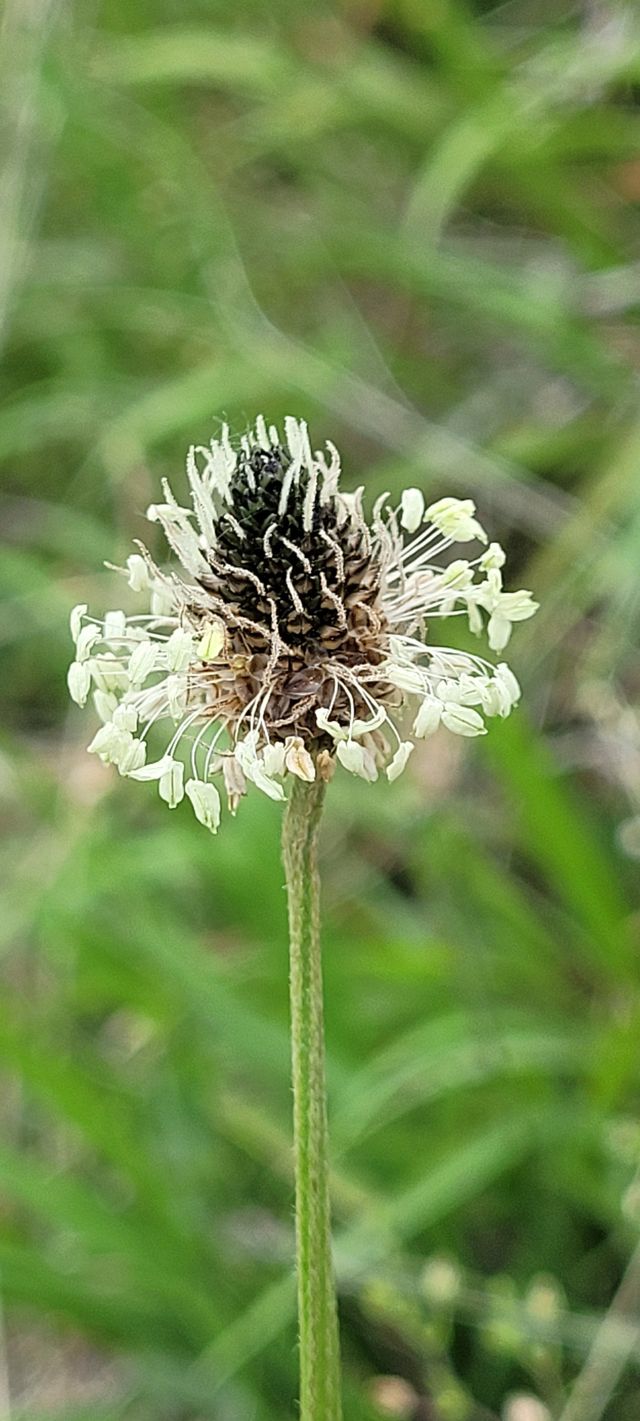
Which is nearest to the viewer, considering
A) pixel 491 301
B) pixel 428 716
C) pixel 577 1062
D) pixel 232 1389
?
pixel 428 716

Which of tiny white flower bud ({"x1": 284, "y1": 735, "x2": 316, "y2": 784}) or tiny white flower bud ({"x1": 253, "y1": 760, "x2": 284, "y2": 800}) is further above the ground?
tiny white flower bud ({"x1": 284, "y1": 735, "x2": 316, "y2": 784})

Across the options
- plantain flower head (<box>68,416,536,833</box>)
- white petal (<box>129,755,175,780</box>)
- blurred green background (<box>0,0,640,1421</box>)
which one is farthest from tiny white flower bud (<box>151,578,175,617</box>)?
blurred green background (<box>0,0,640,1421</box>)

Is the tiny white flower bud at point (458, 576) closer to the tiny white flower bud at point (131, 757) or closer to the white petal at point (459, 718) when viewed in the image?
the white petal at point (459, 718)

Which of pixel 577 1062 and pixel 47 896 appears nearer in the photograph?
pixel 577 1062

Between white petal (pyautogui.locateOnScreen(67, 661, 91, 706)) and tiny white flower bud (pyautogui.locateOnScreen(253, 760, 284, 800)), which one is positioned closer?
tiny white flower bud (pyautogui.locateOnScreen(253, 760, 284, 800))

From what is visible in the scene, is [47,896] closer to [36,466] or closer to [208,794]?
[208,794]

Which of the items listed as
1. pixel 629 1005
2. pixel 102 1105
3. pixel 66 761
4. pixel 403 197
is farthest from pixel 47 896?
pixel 403 197

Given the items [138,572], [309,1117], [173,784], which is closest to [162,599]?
[138,572]

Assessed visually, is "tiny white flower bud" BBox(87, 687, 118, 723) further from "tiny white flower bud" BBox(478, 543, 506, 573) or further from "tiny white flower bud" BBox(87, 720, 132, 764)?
"tiny white flower bud" BBox(478, 543, 506, 573)
